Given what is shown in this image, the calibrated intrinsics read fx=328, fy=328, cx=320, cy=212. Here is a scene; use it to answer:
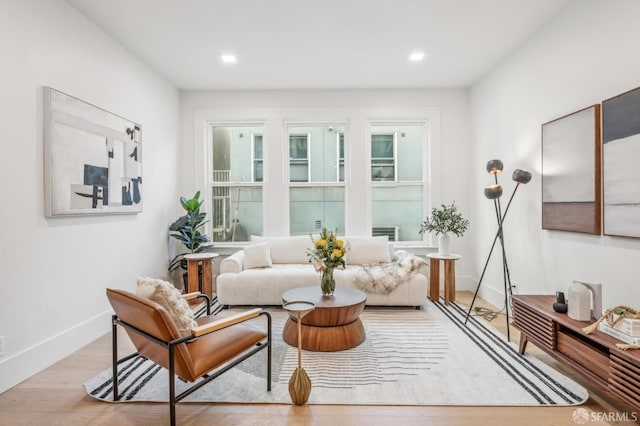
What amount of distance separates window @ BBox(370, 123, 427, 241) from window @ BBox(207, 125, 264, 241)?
5.83 ft

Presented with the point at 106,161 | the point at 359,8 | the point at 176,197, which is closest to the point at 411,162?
the point at 359,8

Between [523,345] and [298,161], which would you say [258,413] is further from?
[298,161]

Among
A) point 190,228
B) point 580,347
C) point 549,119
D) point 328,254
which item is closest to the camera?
point 580,347

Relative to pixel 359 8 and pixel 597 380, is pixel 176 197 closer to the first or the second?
pixel 359 8

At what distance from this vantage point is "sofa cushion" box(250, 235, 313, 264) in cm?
450

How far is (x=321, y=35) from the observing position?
10.7ft

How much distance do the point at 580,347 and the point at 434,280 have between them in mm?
2132

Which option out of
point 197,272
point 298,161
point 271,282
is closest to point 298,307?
point 271,282

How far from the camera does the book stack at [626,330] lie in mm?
1781

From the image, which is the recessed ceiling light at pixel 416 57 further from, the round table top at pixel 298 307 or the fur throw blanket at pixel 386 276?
the round table top at pixel 298 307

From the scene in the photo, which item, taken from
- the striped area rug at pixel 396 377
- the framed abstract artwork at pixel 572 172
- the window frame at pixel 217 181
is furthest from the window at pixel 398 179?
the striped area rug at pixel 396 377

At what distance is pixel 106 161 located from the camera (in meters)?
3.19

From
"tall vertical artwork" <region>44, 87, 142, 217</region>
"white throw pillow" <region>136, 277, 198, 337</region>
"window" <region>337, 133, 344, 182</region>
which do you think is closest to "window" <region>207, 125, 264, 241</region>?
"window" <region>337, 133, 344, 182</region>

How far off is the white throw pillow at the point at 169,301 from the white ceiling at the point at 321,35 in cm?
233
